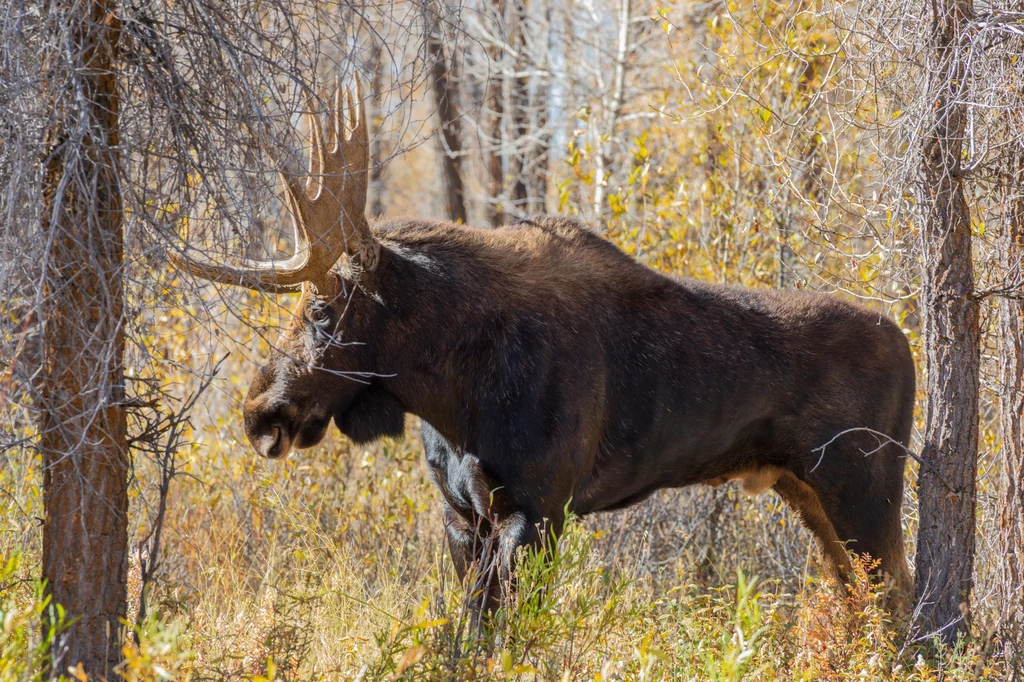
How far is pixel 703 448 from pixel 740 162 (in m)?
3.50

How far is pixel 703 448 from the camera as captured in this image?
5367 mm

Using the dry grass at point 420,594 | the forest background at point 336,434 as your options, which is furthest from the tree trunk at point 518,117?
the dry grass at point 420,594

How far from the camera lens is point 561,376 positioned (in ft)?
16.1

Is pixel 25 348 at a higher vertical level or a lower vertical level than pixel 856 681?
higher

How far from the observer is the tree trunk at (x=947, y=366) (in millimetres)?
4801

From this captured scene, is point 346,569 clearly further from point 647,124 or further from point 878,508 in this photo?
point 647,124

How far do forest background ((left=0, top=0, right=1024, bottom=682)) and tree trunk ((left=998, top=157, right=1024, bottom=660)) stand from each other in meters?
0.01

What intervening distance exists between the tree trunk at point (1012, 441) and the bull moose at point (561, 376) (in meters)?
0.53

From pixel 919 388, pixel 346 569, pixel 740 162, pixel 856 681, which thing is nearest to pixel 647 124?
pixel 740 162

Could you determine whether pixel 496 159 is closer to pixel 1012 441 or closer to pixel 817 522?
pixel 817 522

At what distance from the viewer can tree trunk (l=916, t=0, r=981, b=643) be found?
189 inches

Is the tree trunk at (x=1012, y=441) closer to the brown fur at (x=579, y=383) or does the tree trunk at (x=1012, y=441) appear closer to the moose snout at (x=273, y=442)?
the brown fur at (x=579, y=383)

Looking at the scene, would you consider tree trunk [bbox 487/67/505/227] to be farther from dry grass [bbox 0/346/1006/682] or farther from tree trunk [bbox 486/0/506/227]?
dry grass [bbox 0/346/1006/682]

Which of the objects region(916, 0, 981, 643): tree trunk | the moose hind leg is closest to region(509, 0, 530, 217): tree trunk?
the moose hind leg
